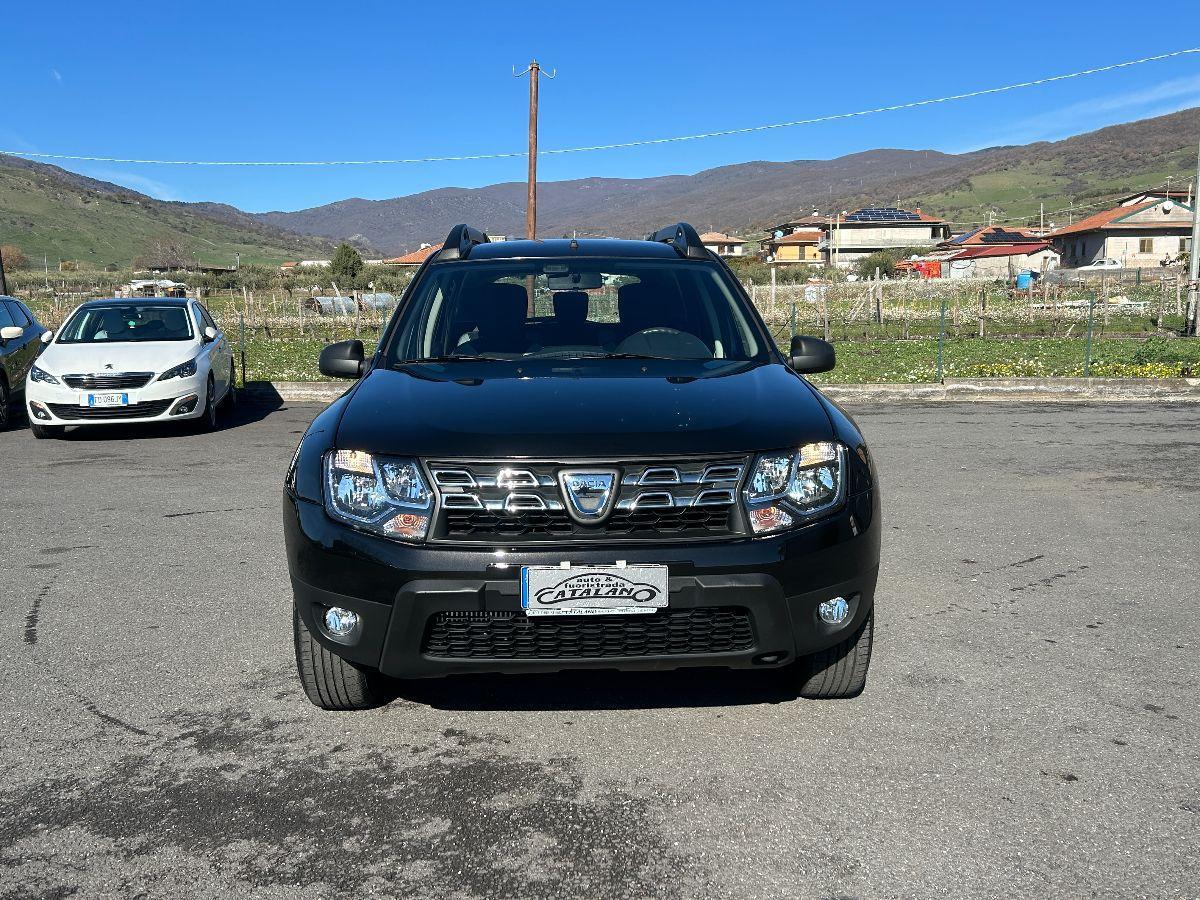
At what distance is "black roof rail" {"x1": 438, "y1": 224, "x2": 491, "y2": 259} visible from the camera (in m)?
5.23

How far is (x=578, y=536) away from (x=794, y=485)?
70cm

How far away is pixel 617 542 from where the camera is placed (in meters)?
3.18

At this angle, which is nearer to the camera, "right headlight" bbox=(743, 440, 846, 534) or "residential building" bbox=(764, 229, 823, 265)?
"right headlight" bbox=(743, 440, 846, 534)

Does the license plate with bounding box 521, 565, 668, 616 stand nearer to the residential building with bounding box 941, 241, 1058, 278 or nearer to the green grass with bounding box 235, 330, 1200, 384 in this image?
the green grass with bounding box 235, 330, 1200, 384

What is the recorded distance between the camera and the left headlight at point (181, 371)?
37.3 feet

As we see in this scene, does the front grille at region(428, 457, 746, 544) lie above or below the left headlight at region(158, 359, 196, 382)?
below

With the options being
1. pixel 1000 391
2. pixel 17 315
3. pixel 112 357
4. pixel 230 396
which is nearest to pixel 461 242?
pixel 112 357

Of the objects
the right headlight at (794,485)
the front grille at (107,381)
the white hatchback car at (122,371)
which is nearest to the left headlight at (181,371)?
the white hatchback car at (122,371)

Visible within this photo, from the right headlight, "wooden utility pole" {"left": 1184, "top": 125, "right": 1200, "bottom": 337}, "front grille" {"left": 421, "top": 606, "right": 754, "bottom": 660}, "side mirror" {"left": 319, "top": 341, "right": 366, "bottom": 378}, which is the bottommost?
"front grille" {"left": 421, "top": 606, "right": 754, "bottom": 660}

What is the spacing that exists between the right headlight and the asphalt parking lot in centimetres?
78

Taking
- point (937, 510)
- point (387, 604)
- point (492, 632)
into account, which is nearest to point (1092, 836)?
point (492, 632)

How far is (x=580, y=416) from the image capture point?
345 cm

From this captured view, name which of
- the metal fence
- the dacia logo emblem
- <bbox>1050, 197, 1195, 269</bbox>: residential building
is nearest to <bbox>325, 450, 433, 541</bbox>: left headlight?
the dacia logo emblem

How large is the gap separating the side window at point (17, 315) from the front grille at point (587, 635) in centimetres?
1275
